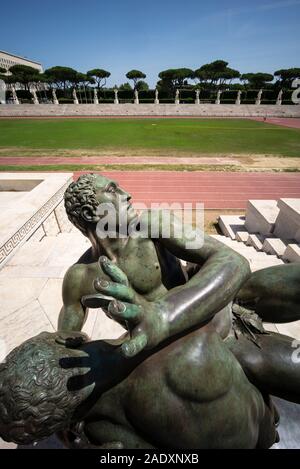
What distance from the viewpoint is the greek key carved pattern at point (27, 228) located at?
454cm

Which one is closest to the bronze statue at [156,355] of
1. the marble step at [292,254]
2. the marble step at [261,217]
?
the marble step at [292,254]

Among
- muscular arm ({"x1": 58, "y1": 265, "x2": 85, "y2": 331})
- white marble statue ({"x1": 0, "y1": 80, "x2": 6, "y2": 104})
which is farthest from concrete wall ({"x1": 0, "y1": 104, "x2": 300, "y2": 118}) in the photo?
muscular arm ({"x1": 58, "y1": 265, "x2": 85, "y2": 331})

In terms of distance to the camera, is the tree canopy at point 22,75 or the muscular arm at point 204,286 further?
the tree canopy at point 22,75

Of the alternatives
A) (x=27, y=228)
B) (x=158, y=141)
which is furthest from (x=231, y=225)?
(x=158, y=141)

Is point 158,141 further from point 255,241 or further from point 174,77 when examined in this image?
point 174,77

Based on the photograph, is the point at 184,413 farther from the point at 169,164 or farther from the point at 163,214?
the point at 169,164

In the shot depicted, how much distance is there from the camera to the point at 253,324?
1.50 m

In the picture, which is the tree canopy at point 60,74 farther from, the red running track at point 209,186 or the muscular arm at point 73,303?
the muscular arm at point 73,303

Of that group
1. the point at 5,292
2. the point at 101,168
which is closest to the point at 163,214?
the point at 5,292

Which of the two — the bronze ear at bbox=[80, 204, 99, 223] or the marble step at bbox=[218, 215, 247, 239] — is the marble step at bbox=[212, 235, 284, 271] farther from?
the bronze ear at bbox=[80, 204, 99, 223]

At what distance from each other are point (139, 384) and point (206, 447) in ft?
1.60

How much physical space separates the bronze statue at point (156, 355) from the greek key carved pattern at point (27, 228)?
3605mm

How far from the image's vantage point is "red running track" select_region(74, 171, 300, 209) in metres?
9.70

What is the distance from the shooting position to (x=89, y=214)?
4.44 ft
